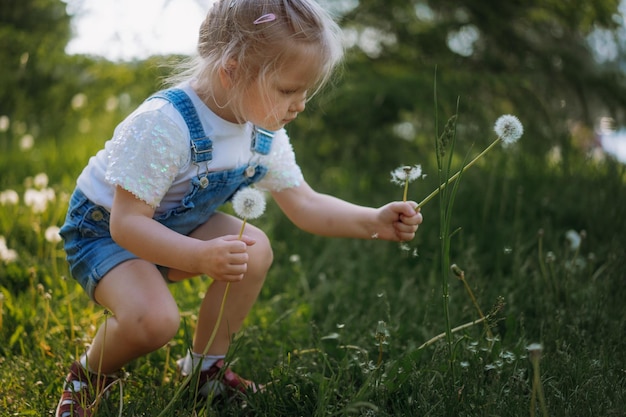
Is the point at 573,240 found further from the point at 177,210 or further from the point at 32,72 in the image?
the point at 32,72

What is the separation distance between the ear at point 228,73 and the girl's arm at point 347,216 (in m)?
0.44

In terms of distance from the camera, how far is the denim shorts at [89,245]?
1821 mm

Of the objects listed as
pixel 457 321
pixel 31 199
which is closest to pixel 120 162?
pixel 457 321

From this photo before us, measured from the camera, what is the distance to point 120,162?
1684 millimetres

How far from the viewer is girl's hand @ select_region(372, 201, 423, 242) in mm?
1791

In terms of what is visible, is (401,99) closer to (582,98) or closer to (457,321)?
(582,98)

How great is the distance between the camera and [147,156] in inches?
66.3

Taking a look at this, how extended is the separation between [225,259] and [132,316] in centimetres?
32

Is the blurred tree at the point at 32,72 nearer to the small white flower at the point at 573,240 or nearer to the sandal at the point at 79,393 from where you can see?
the sandal at the point at 79,393

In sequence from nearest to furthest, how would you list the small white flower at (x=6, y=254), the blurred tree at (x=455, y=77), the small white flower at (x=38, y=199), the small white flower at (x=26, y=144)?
the small white flower at (x=6, y=254)
the small white flower at (x=38, y=199)
the blurred tree at (x=455, y=77)
the small white flower at (x=26, y=144)

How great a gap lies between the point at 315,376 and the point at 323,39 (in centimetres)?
84

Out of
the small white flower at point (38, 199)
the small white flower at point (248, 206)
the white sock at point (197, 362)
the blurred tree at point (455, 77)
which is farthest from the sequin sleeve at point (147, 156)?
the blurred tree at point (455, 77)

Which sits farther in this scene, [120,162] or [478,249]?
[478,249]

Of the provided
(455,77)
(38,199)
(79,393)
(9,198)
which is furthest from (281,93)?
(455,77)
